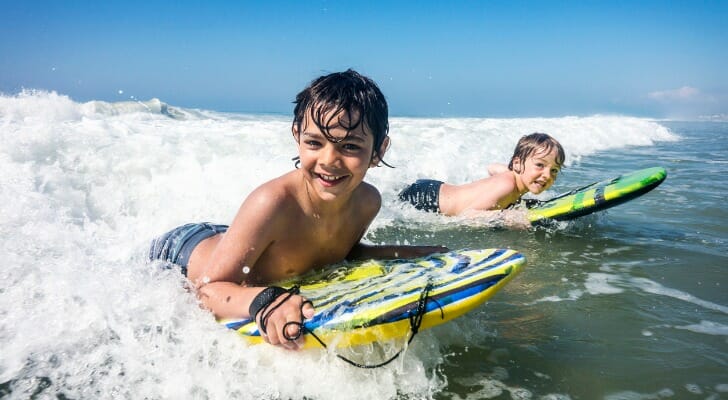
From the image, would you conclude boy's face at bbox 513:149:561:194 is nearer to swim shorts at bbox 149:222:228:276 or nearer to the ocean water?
the ocean water

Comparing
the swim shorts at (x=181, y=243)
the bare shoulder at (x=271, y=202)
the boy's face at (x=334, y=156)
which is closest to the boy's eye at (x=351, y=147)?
the boy's face at (x=334, y=156)

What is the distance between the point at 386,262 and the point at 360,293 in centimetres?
71

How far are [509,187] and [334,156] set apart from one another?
3.55 metres

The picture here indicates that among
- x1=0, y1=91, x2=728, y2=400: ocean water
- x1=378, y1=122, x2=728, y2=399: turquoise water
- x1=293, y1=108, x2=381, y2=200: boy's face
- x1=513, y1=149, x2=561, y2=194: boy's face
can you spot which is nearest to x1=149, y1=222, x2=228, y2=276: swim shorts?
x1=0, y1=91, x2=728, y2=400: ocean water

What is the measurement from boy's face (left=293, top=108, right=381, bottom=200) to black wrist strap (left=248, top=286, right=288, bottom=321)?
529mm

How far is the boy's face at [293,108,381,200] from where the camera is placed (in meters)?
2.23

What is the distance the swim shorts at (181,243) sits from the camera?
9.53 feet

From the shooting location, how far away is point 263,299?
205 centimetres

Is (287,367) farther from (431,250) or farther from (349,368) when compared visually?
(431,250)

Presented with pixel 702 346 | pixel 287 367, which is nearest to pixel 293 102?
pixel 287 367

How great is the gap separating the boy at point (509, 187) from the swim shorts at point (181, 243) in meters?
3.02

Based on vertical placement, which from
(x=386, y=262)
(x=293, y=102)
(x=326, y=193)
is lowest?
(x=386, y=262)

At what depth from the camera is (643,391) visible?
6.87ft

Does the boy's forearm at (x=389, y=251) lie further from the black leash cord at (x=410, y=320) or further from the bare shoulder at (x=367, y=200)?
the black leash cord at (x=410, y=320)
